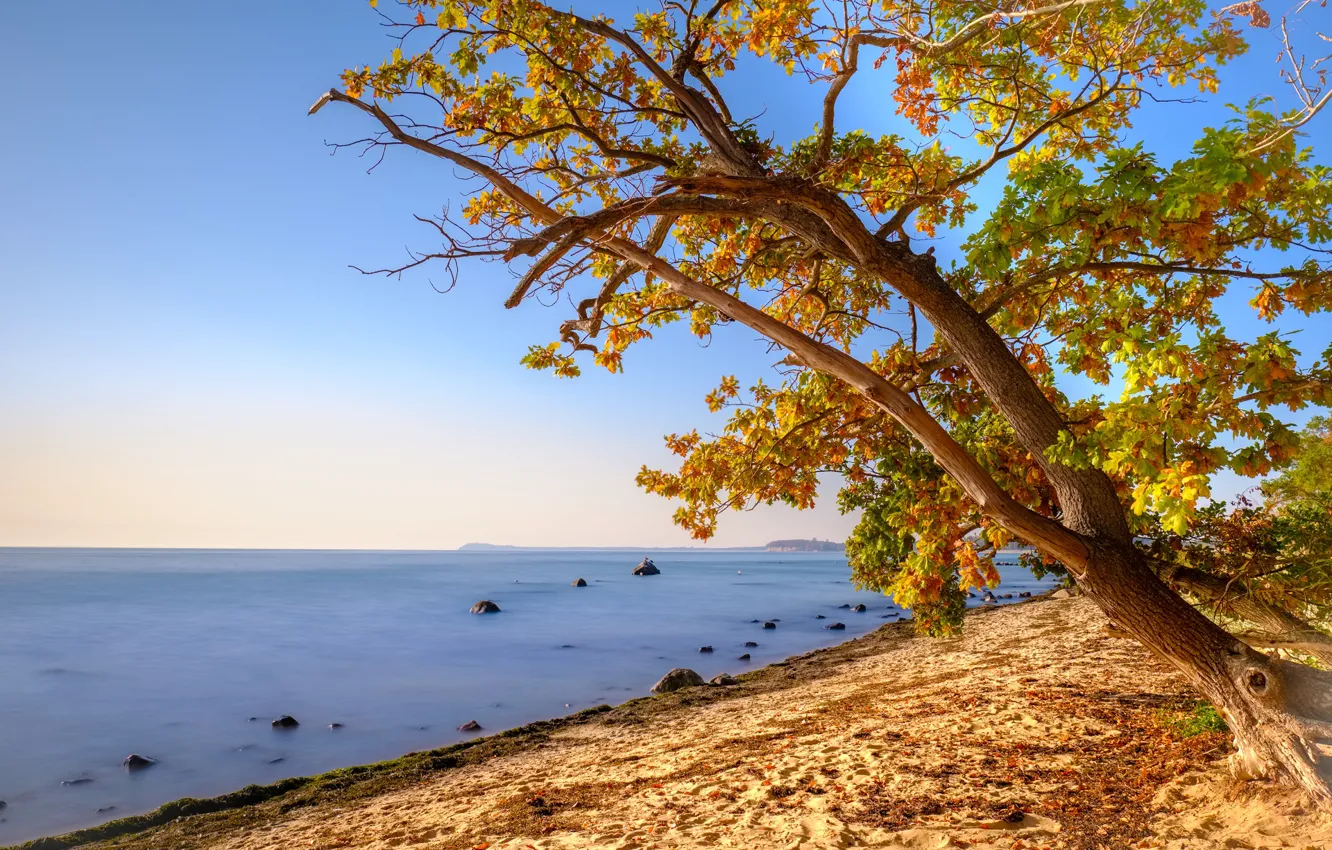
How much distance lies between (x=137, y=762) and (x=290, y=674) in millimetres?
9878

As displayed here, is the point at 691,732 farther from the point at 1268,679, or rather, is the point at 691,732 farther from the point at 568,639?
the point at 568,639

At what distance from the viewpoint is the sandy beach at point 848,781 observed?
508 centimetres

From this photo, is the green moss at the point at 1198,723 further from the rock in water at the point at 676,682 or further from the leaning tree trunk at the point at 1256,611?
the rock in water at the point at 676,682

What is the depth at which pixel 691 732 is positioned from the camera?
1132 centimetres

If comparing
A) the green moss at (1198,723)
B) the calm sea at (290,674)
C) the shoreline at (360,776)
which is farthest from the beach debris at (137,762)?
the green moss at (1198,723)

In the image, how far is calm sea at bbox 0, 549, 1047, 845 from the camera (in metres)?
13.8

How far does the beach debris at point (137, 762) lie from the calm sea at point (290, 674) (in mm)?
245

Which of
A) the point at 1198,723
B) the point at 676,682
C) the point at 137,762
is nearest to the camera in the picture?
the point at 1198,723

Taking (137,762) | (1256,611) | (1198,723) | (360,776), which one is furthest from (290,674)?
(1256,611)

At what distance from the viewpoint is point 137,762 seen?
1405 cm

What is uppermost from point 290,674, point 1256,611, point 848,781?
point 1256,611

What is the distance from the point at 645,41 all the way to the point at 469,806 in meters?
9.21

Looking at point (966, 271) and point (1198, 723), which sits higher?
point (966, 271)

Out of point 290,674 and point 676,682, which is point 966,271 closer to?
point 676,682
